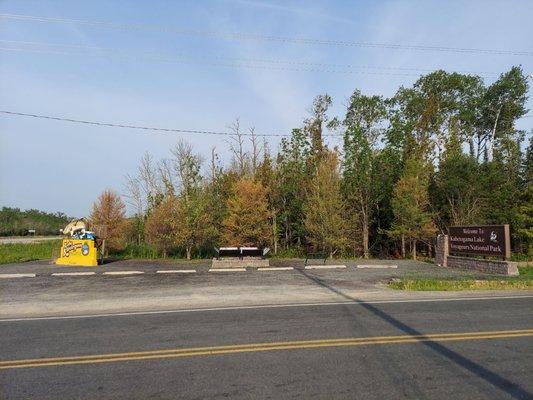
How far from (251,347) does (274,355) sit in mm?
619

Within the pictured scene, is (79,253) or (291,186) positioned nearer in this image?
(79,253)

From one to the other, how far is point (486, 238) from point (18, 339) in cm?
1889

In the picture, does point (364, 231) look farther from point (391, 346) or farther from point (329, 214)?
point (391, 346)

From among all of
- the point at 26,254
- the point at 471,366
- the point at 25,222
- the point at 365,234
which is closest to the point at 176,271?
the point at 471,366

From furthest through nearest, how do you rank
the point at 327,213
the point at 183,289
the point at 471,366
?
the point at 327,213 → the point at 183,289 → the point at 471,366

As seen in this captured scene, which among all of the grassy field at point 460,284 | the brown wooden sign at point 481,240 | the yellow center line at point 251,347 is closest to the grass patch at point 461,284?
the grassy field at point 460,284

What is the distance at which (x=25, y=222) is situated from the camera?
8356 cm

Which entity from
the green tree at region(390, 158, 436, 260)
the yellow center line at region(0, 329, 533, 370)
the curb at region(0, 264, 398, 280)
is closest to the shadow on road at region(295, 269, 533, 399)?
the yellow center line at region(0, 329, 533, 370)

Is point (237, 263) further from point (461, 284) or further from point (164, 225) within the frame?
point (461, 284)

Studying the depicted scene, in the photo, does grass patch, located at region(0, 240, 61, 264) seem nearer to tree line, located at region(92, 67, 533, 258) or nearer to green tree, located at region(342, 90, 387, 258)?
tree line, located at region(92, 67, 533, 258)

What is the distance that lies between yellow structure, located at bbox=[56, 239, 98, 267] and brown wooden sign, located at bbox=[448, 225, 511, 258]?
18.0 meters

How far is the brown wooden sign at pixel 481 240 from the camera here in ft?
64.3

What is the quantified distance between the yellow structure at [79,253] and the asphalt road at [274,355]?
13.6 metres

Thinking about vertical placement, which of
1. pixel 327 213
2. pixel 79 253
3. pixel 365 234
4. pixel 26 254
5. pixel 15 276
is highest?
pixel 327 213
